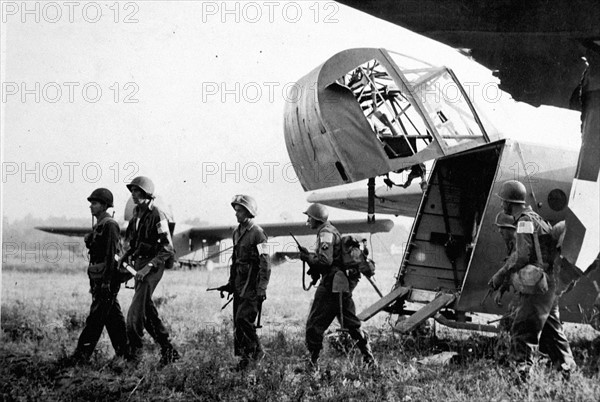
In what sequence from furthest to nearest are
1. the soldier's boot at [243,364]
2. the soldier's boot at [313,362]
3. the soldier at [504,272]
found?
the soldier's boot at [243,364] → the soldier's boot at [313,362] → the soldier at [504,272]

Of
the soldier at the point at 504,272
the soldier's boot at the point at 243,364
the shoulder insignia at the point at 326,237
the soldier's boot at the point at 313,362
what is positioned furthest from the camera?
the shoulder insignia at the point at 326,237

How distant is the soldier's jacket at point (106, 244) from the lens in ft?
20.5

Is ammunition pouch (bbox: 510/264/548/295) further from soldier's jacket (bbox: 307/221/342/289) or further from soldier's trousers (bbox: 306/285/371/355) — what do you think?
soldier's jacket (bbox: 307/221/342/289)

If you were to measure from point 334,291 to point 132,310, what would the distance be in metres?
2.15

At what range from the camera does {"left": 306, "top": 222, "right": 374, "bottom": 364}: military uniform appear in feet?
19.5

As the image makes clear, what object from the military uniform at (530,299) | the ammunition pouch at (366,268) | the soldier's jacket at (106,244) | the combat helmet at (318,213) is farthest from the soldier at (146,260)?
the military uniform at (530,299)

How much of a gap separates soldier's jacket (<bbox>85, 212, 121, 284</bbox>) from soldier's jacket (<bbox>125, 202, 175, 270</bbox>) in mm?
184

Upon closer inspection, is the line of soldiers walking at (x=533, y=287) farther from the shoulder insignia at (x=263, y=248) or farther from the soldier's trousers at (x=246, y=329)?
the soldier's trousers at (x=246, y=329)

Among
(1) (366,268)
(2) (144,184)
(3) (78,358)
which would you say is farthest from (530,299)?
(3) (78,358)

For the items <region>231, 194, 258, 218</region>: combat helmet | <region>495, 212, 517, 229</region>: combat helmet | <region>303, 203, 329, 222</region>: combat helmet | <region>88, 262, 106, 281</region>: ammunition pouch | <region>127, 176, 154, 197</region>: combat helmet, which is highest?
<region>127, 176, 154, 197</region>: combat helmet

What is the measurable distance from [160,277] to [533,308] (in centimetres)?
387

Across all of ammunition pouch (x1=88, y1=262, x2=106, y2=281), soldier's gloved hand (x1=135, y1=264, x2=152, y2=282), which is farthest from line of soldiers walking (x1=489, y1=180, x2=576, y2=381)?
ammunition pouch (x1=88, y1=262, x2=106, y2=281)

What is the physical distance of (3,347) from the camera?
22.4ft

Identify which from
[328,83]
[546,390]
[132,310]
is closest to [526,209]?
[546,390]
